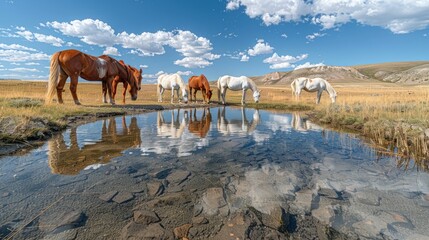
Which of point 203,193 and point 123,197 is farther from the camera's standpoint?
point 203,193

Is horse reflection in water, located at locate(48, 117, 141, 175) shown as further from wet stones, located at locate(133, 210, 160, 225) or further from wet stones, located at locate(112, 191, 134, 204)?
wet stones, located at locate(133, 210, 160, 225)

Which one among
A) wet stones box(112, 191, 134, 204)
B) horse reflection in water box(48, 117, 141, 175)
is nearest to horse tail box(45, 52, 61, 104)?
horse reflection in water box(48, 117, 141, 175)

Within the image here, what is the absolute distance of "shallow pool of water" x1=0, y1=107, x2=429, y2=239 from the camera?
2.92m

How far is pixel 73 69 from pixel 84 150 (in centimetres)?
916

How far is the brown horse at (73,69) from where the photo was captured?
491 inches

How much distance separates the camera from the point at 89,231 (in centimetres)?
279

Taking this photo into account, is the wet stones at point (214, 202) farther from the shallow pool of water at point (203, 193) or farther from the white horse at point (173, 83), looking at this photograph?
the white horse at point (173, 83)

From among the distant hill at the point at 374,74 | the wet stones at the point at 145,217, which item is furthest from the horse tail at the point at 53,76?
the distant hill at the point at 374,74

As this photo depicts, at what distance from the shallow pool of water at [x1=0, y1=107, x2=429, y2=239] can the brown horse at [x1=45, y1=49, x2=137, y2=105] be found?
7.43 metres

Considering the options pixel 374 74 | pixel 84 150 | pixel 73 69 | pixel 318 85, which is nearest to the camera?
pixel 84 150

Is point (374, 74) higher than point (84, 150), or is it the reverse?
point (374, 74)

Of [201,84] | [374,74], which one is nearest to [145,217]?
[201,84]

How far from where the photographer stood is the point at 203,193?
390 centimetres

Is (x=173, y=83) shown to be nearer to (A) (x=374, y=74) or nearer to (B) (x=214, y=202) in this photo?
(B) (x=214, y=202)
